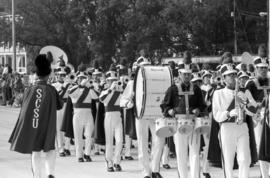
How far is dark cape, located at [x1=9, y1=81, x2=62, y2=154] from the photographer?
10.6 metres

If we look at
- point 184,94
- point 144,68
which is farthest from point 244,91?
point 144,68

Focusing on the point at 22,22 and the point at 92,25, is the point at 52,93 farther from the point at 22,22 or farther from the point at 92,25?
the point at 22,22

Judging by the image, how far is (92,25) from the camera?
158 ft

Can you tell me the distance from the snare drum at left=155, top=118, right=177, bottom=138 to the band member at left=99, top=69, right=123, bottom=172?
2.50m

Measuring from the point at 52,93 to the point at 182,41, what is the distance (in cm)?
3364

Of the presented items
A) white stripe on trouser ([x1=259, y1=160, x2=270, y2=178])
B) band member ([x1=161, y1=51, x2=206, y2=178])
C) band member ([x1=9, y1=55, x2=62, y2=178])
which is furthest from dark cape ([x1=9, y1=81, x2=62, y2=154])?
white stripe on trouser ([x1=259, y1=160, x2=270, y2=178])

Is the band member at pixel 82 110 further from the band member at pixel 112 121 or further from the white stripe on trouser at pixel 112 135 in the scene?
the white stripe on trouser at pixel 112 135

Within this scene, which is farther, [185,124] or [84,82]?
[84,82]

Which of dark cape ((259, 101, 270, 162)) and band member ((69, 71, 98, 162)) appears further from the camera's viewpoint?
band member ((69, 71, 98, 162))

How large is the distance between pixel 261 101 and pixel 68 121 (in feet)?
21.0

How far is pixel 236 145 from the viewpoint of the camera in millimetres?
10453

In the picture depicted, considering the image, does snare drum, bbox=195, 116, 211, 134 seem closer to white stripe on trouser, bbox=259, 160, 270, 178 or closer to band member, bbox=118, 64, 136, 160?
white stripe on trouser, bbox=259, 160, 270, 178

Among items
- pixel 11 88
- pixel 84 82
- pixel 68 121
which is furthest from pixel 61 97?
pixel 11 88

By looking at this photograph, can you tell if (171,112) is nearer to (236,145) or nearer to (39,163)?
(236,145)
